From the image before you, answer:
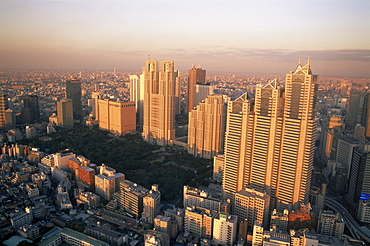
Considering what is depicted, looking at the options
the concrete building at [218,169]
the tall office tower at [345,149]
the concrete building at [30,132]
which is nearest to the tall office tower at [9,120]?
the concrete building at [30,132]

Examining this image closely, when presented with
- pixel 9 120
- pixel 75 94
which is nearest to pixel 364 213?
pixel 9 120

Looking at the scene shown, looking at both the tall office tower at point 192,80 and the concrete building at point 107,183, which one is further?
the tall office tower at point 192,80

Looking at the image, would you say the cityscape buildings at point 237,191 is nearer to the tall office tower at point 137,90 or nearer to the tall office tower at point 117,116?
the tall office tower at point 117,116

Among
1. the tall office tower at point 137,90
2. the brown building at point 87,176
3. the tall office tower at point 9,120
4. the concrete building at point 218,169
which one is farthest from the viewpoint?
the tall office tower at point 137,90

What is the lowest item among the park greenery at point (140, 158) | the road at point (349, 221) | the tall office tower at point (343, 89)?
the road at point (349, 221)

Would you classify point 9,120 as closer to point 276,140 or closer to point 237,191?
point 237,191

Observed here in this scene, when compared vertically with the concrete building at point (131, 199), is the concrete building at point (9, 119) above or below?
above
